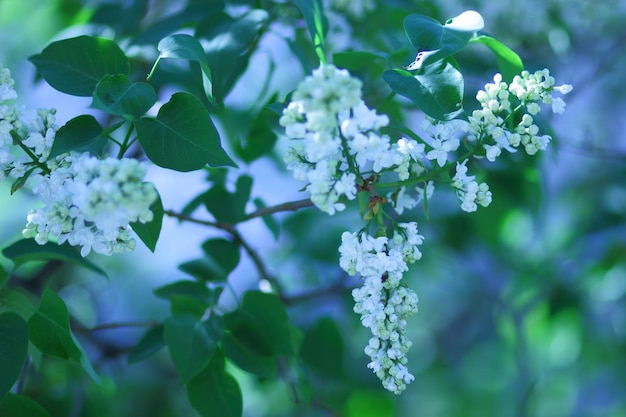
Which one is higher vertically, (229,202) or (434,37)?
(434,37)

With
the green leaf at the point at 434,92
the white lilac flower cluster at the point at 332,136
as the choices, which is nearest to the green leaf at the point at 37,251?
the white lilac flower cluster at the point at 332,136

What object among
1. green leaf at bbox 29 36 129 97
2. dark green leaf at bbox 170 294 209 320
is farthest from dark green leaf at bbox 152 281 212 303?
green leaf at bbox 29 36 129 97

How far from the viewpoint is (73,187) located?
2.09ft

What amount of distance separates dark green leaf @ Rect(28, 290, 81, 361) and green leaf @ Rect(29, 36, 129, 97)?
237 mm

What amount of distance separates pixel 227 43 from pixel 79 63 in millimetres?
211

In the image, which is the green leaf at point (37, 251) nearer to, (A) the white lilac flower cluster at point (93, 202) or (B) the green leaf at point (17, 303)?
(B) the green leaf at point (17, 303)

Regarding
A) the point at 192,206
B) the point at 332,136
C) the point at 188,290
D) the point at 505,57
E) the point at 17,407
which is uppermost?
the point at 505,57

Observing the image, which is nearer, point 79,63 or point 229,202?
point 79,63

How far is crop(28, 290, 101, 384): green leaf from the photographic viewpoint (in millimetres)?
790

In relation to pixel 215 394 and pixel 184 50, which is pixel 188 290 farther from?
pixel 184 50

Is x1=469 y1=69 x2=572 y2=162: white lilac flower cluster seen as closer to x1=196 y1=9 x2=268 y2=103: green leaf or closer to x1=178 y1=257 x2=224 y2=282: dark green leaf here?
x1=196 y1=9 x2=268 y2=103: green leaf

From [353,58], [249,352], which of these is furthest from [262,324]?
[353,58]

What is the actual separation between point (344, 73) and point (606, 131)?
257 centimetres

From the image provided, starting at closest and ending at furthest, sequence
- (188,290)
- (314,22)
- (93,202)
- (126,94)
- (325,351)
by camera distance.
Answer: (93,202) → (126,94) → (314,22) → (188,290) → (325,351)
